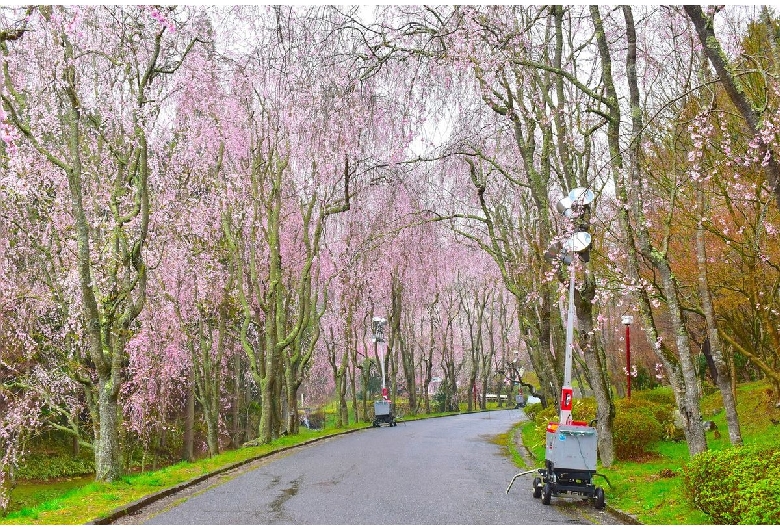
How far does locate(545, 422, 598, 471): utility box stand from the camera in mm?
9703

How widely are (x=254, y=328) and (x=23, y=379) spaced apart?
444 inches

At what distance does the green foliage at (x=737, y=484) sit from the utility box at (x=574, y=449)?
1476mm

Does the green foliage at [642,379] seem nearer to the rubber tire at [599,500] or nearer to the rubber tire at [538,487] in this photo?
the rubber tire at [538,487]

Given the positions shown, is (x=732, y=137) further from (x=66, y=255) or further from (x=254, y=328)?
(x=254, y=328)

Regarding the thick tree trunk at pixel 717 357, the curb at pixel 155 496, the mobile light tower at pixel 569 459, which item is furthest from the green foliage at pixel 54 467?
the thick tree trunk at pixel 717 357

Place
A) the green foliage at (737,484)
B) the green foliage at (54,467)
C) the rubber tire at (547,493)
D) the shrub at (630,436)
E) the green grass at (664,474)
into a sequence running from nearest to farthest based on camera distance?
1. the green foliage at (737,484)
2. the green grass at (664,474)
3. the rubber tire at (547,493)
4. the shrub at (630,436)
5. the green foliage at (54,467)

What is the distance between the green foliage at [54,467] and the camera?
76.5 ft

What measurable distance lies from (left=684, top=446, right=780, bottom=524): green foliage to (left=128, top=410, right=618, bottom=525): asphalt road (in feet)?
4.33

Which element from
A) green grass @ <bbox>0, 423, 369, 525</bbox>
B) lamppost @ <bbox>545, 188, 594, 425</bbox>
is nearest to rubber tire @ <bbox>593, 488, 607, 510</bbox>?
lamppost @ <bbox>545, 188, 594, 425</bbox>

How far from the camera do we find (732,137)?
42.7ft

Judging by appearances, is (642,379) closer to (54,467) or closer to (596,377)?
(596,377)

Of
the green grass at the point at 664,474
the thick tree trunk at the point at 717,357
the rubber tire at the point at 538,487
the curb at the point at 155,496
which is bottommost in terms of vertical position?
the green grass at the point at 664,474

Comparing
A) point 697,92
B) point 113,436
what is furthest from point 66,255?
point 697,92

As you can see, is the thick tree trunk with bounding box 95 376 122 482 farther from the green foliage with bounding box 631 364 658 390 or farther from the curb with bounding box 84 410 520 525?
the green foliage with bounding box 631 364 658 390
